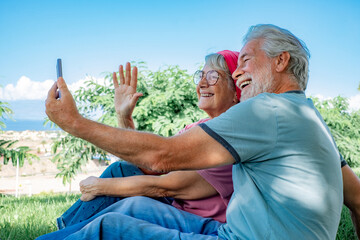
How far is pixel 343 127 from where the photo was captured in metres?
10.8

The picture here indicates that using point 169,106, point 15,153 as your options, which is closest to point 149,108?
point 169,106

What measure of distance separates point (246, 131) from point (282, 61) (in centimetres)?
62

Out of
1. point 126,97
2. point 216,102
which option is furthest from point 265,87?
point 126,97

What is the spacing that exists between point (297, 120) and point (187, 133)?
47 centimetres

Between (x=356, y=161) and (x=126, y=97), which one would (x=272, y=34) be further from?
(x=356, y=161)

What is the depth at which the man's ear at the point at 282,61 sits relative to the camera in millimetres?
1841

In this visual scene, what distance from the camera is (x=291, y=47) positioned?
186cm

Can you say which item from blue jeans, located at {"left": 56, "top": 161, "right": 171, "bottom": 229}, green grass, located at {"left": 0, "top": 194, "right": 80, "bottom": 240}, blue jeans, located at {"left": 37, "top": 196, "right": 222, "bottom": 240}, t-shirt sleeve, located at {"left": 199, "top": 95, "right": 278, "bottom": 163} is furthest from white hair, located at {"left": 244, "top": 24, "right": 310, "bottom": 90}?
green grass, located at {"left": 0, "top": 194, "right": 80, "bottom": 240}

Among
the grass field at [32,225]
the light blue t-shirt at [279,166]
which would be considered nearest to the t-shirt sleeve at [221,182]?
the light blue t-shirt at [279,166]

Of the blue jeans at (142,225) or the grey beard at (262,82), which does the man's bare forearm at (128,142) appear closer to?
the blue jeans at (142,225)

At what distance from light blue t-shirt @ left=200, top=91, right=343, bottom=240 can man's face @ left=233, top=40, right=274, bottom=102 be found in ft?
1.08

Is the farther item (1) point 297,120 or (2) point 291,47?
(2) point 291,47

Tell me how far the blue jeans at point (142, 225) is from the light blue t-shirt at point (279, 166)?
0.32 m

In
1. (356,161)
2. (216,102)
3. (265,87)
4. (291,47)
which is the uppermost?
(291,47)
